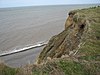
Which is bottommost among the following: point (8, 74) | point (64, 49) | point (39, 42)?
point (39, 42)

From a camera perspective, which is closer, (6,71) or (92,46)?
(6,71)

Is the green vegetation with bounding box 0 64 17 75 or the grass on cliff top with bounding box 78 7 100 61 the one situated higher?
the green vegetation with bounding box 0 64 17 75

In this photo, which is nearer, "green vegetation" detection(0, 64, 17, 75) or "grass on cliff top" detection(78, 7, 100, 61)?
"green vegetation" detection(0, 64, 17, 75)

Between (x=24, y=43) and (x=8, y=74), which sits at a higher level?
(x=8, y=74)

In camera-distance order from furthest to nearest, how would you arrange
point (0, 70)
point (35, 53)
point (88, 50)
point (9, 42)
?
1. point (9, 42)
2. point (35, 53)
3. point (88, 50)
4. point (0, 70)

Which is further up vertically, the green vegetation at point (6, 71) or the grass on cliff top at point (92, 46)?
the green vegetation at point (6, 71)

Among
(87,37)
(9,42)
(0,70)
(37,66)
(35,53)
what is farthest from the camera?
(9,42)

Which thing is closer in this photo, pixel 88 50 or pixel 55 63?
pixel 55 63

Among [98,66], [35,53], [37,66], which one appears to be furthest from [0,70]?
[35,53]

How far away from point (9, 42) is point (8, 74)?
155 feet

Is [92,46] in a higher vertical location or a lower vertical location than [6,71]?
lower

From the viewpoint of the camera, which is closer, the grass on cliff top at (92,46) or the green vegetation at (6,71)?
the green vegetation at (6,71)

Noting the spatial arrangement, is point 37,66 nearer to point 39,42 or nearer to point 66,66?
point 66,66

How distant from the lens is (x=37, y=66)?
1050cm
